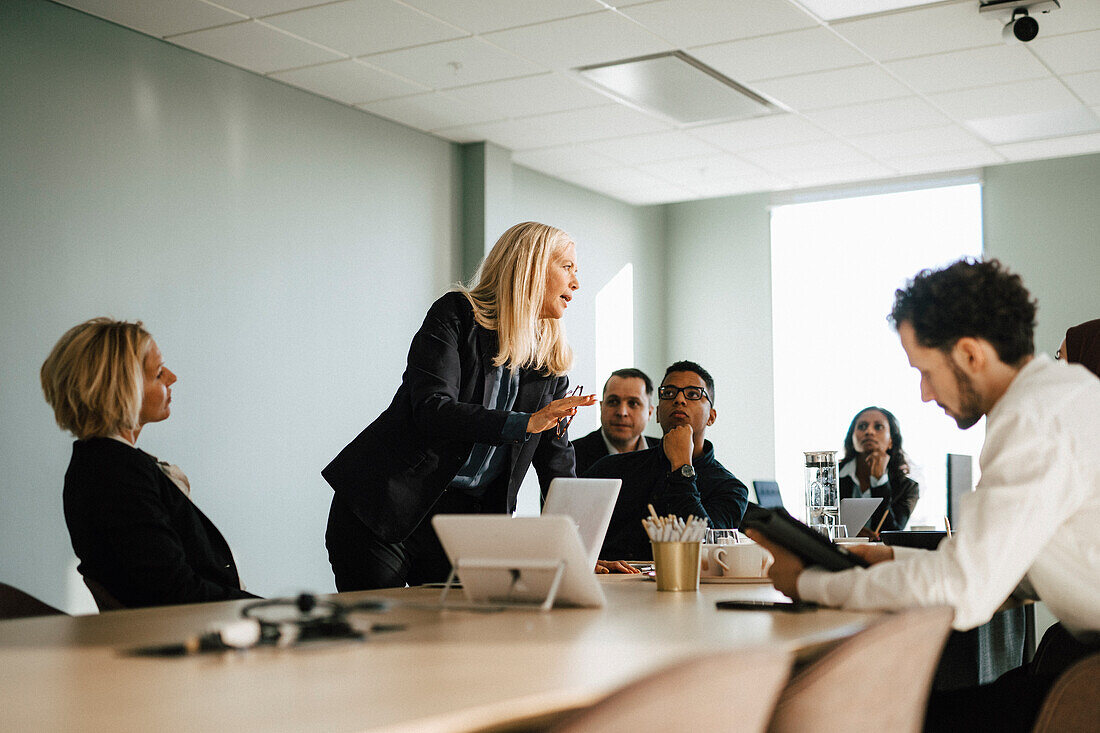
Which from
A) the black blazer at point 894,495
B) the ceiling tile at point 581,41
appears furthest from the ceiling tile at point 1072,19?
the black blazer at point 894,495

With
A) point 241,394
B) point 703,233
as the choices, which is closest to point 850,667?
point 241,394

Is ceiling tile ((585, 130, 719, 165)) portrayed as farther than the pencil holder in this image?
Yes

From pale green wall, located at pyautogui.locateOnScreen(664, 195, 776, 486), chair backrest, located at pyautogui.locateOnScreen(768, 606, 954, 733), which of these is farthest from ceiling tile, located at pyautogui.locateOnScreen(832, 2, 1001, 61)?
chair backrest, located at pyautogui.locateOnScreen(768, 606, 954, 733)

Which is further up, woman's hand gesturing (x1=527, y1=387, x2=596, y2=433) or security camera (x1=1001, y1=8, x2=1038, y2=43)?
security camera (x1=1001, y1=8, x2=1038, y2=43)

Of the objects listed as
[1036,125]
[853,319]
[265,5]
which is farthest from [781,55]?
[853,319]

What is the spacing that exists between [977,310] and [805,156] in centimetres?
560

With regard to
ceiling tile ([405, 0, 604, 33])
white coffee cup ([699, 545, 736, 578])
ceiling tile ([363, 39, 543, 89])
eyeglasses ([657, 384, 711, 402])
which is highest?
ceiling tile ([405, 0, 604, 33])

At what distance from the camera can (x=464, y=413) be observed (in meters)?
2.68

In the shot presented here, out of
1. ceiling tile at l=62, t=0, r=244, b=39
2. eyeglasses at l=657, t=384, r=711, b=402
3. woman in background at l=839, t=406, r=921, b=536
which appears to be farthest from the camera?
woman in background at l=839, t=406, r=921, b=536

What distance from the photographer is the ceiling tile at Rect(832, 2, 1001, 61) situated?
4.84m

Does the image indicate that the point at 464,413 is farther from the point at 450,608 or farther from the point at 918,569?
the point at 918,569

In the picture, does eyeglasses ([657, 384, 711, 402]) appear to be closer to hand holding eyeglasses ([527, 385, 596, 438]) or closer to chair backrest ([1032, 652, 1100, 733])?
hand holding eyeglasses ([527, 385, 596, 438])

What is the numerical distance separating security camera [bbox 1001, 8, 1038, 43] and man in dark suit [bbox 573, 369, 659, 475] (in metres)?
2.16

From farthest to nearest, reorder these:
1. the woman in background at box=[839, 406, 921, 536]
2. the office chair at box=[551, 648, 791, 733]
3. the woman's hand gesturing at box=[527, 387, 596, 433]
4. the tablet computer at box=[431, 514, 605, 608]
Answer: the woman in background at box=[839, 406, 921, 536]
the woman's hand gesturing at box=[527, 387, 596, 433]
the tablet computer at box=[431, 514, 605, 608]
the office chair at box=[551, 648, 791, 733]
